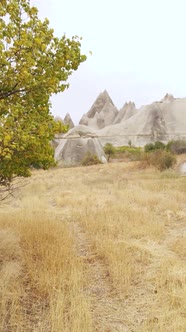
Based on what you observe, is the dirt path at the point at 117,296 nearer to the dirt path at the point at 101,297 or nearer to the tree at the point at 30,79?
the dirt path at the point at 101,297

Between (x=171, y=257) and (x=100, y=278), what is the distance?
1.58m

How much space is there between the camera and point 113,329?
12.0 ft

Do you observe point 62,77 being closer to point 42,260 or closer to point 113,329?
point 42,260

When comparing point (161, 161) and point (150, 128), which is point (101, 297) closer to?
point (161, 161)

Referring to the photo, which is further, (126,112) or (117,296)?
(126,112)

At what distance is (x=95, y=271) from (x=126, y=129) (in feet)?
213

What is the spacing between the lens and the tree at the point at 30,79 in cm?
390

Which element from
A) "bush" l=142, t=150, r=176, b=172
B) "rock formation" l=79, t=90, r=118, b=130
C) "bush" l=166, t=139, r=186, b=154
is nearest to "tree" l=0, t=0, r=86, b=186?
"bush" l=142, t=150, r=176, b=172

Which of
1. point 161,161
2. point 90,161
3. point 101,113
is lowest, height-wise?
point 90,161

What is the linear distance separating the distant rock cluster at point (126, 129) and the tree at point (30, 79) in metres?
34.8

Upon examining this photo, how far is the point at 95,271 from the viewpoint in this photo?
5.31 meters

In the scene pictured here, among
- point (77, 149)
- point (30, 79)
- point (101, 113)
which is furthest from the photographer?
point (101, 113)

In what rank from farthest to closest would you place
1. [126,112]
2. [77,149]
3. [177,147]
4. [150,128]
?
[126,112] < [150,128] < [77,149] < [177,147]

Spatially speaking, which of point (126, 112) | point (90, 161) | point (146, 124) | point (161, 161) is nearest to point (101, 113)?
point (126, 112)
